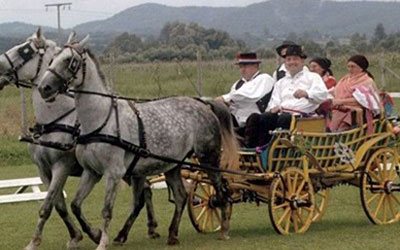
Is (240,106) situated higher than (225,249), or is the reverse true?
(240,106)

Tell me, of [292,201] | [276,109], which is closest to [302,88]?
[276,109]

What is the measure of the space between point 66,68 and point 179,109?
61.4 inches

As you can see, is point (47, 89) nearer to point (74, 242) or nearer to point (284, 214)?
point (74, 242)

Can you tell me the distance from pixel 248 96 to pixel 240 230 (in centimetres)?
160

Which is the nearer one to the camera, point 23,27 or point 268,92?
point 268,92

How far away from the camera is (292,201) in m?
11.0

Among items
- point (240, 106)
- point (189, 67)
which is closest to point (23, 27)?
point (189, 67)

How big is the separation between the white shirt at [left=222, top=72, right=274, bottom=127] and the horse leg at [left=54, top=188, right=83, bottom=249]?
2236 mm

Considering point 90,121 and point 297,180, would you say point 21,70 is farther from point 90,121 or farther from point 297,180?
point 297,180

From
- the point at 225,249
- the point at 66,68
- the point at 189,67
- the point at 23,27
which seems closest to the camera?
the point at 66,68

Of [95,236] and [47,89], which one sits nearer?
[47,89]

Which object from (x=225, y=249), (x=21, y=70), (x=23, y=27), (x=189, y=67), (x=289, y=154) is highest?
(x=21, y=70)

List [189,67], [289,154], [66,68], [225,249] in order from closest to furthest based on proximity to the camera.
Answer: [66,68] → [225,249] → [289,154] → [189,67]

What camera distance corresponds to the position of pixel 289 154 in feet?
36.3
